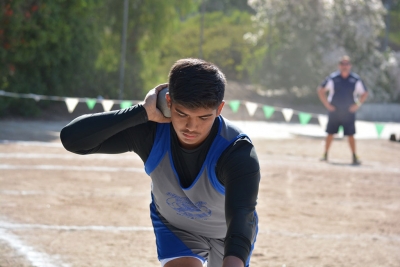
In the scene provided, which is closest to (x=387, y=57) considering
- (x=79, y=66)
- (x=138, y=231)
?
(x=79, y=66)

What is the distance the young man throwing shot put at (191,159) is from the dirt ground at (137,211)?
80.3 inches

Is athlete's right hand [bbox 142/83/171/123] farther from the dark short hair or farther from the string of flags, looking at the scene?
the string of flags

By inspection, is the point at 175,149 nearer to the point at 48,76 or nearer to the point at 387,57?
the point at 48,76

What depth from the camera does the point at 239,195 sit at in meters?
2.99

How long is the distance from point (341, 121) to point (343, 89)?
25.8 inches

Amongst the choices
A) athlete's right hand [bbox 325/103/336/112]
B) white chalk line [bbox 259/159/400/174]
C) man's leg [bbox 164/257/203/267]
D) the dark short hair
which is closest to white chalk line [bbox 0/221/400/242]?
man's leg [bbox 164/257/203/267]

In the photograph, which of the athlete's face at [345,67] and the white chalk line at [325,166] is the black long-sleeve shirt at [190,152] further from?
the athlete's face at [345,67]

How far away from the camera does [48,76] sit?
1934cm

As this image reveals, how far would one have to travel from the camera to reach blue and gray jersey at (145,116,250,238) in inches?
131

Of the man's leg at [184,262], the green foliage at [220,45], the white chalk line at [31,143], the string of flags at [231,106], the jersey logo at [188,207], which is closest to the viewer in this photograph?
the jersey logo at [188,207]

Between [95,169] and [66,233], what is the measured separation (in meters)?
4.44

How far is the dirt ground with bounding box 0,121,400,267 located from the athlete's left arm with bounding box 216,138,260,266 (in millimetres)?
2743

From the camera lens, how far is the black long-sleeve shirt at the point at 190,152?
2949 millimetres

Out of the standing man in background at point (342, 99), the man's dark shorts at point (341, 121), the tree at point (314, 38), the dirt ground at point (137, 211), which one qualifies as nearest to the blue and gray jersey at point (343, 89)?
the standing man in background at point (342, 99)
